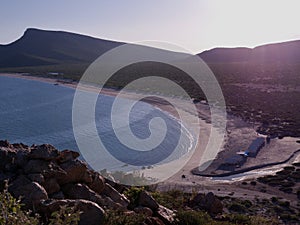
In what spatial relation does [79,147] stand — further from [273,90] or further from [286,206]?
[273,90]

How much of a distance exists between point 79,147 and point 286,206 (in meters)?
12.5

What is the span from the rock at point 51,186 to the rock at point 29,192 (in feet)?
1.05

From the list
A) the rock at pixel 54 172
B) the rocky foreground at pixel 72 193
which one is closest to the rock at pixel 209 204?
the rocky foreground at pixel 72 193

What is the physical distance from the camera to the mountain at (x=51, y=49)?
123062 millimetres

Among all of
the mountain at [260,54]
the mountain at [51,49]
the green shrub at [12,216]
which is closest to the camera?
the green shrub at [12,216]

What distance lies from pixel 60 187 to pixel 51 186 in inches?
10.1

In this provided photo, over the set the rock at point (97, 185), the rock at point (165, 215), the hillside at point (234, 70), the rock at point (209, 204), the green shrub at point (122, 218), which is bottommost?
the rock at point (209, 204)

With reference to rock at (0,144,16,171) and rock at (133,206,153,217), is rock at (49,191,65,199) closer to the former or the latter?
rock at (0,144,16,171)

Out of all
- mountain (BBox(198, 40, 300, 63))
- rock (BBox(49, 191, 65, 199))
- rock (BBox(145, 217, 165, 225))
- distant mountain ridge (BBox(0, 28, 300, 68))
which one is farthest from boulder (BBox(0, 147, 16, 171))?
distant mountain ridge (BBox(0, 28, 300, 68))

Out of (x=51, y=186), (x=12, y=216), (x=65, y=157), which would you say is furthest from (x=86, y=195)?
(x=12, y=216)

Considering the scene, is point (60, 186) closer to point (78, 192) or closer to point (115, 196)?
point (78, 192)

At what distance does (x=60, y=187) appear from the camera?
625 centimetres

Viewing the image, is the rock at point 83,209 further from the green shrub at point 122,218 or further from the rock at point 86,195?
the rock at point 86,195

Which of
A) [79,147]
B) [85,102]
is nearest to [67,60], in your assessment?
[85,102]
